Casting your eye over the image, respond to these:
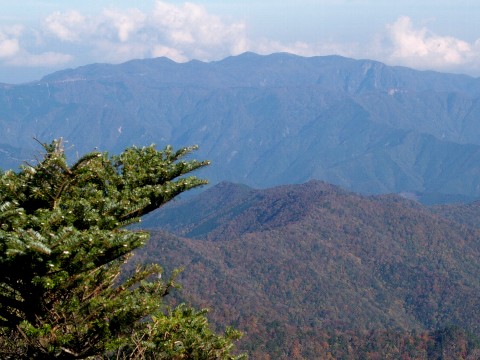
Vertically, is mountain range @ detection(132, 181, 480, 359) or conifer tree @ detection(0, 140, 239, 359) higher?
conifer tree @ detection(0, 140, 239, 359)

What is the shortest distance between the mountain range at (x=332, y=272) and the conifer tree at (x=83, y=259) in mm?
72178

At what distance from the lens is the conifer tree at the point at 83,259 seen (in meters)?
8.81

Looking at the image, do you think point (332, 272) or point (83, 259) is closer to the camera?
point (83, 259)

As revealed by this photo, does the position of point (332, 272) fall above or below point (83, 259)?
below

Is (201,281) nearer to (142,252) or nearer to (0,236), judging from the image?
(142,252)

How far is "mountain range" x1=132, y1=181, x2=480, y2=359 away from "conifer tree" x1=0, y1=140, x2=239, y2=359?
237ft

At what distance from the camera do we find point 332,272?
147 metres

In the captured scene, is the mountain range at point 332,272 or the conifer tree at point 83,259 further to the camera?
the mountain range at point 332,272

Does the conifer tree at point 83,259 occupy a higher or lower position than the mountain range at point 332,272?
higher

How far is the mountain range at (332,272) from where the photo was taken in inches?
4035

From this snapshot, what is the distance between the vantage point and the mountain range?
102500mm

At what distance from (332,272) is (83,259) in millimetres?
142315

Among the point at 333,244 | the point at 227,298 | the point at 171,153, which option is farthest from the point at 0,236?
the point at 333,244

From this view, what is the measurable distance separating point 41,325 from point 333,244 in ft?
512
